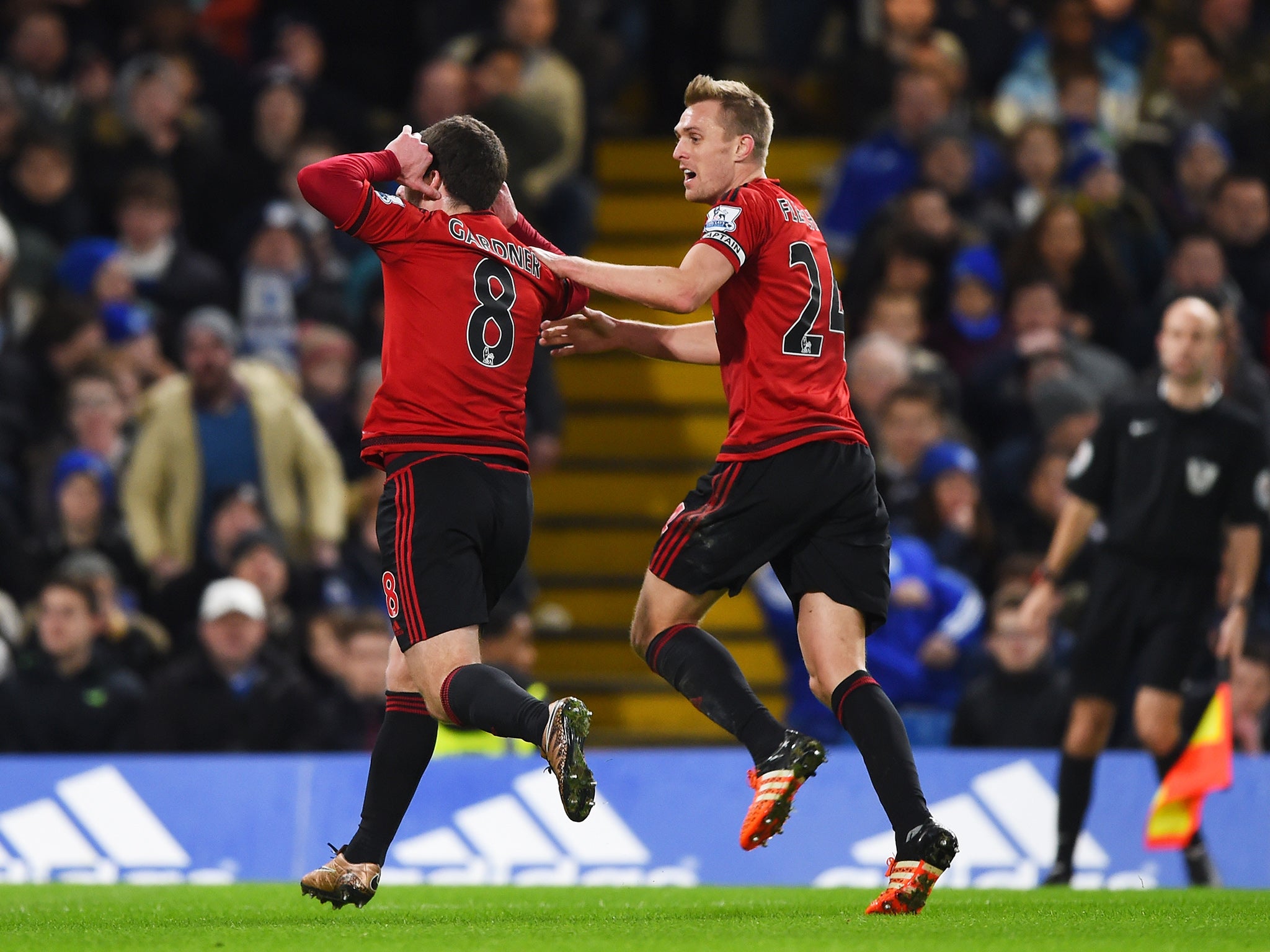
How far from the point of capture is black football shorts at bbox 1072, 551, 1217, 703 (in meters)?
8.80

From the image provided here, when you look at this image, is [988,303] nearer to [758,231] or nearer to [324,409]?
[324,409]

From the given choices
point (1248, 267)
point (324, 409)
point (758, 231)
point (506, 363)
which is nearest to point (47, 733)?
point (324, 409)

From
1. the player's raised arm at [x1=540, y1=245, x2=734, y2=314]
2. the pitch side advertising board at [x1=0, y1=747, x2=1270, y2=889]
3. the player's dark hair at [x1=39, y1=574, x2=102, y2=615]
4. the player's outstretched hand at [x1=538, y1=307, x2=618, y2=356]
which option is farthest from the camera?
the player's dark hair at [x1=39, y1=574, x2=102, y2=615]

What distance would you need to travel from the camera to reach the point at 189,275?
12.2 metres

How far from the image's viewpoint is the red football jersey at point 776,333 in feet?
20.6

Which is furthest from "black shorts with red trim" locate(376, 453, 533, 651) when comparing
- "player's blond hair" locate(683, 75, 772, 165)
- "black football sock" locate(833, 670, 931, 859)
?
"player's blond hair" locate(683, 75, 772, 165)

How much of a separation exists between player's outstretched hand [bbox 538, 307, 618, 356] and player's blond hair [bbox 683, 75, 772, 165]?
0.69 metres

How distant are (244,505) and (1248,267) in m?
6.54

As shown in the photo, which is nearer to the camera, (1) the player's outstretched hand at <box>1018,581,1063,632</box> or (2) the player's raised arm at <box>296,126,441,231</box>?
(2) the player's raised arm at <box>296,126,441,231</box>

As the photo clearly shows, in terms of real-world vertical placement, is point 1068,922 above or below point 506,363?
below

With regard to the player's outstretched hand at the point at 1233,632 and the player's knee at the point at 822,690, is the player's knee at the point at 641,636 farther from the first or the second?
the player's outstretched hand at the point at 1233,632

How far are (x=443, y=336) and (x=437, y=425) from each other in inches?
10.4

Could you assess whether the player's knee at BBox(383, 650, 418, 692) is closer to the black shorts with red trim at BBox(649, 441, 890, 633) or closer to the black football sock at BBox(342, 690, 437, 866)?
the black football sock at BBox(342, 690, 437, 866)

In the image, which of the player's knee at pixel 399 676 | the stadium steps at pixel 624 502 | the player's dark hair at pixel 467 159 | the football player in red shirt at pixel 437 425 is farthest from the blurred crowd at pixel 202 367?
the player's dark hair at pixel 467 159
